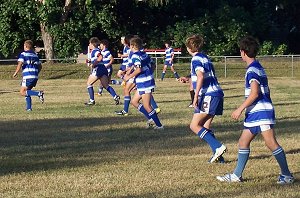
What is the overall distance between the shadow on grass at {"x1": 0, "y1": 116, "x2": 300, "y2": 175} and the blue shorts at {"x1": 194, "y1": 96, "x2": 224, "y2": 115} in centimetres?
121

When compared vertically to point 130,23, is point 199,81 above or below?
above

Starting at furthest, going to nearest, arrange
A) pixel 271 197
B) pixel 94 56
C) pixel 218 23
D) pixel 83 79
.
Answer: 1. pixel 218 23
2. pixel 83 79
3. pixel 94 56
4. pixel 271 197

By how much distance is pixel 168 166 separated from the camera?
11086 mm

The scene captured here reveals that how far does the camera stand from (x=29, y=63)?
67.5ft

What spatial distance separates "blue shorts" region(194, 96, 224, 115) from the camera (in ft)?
37.6

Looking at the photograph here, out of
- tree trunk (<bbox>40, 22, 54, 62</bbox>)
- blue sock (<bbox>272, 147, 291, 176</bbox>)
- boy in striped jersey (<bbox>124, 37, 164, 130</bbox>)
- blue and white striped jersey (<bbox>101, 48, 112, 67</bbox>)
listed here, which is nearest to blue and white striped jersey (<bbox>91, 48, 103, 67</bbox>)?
blue and white striped jersey (<bbox>101, 48, 112, 67</bbox>)

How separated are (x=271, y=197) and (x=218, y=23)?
4061cm

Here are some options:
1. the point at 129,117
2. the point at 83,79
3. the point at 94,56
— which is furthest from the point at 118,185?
the point at 83,79

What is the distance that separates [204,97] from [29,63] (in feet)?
32.1

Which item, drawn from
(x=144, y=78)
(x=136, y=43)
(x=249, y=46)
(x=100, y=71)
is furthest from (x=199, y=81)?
(x=100, y=71)

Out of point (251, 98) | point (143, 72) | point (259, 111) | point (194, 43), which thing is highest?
point (194, 43)

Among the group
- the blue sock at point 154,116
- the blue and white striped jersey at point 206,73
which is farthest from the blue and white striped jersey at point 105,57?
the blue and white striped jersey at point 206,73

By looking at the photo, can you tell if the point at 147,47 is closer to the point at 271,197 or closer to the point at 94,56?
the point at 94,56

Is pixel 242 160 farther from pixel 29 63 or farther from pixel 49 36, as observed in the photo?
pixel 49 36
